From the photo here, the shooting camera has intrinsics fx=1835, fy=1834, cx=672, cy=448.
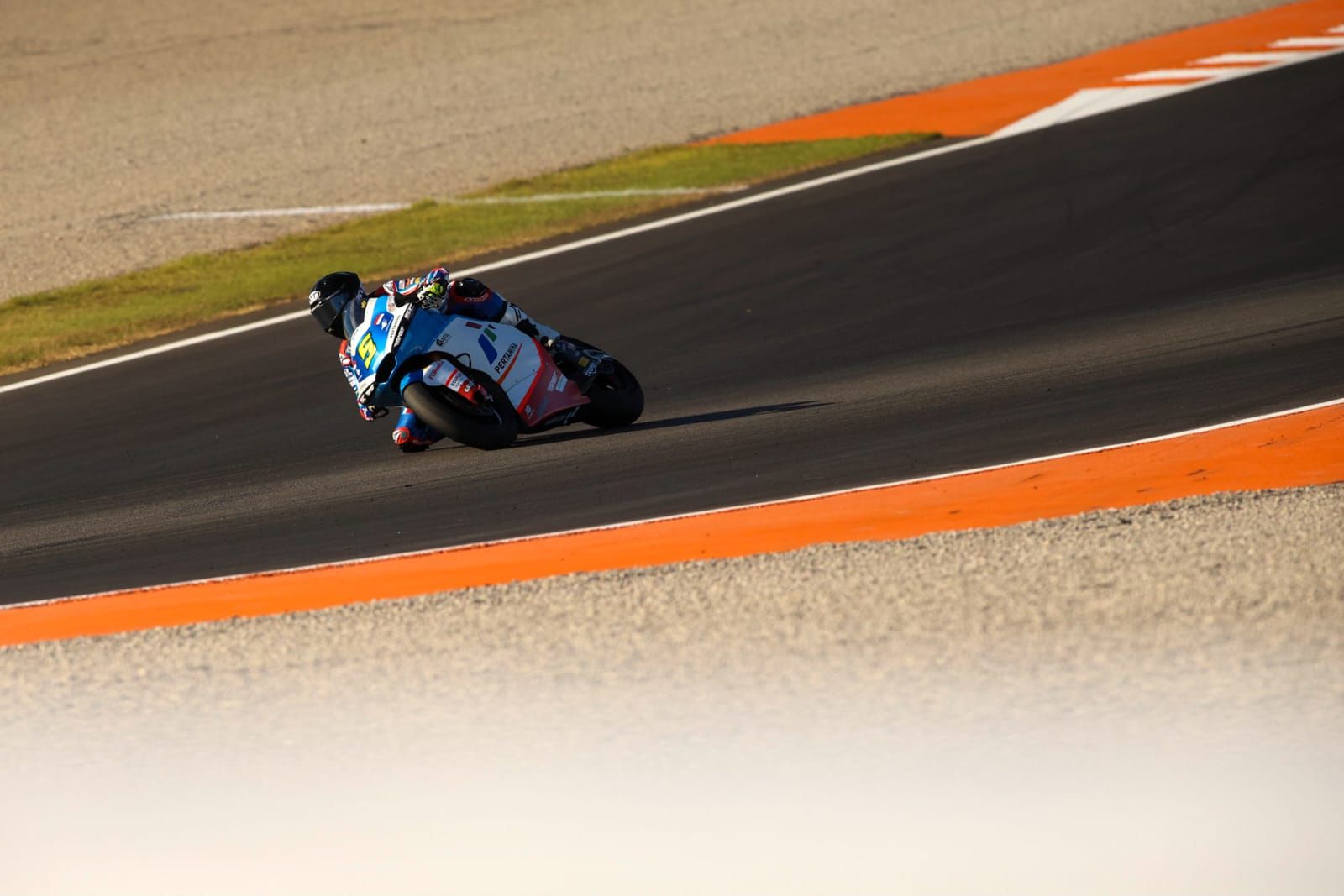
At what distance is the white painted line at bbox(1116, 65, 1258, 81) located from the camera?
2278 centimetres

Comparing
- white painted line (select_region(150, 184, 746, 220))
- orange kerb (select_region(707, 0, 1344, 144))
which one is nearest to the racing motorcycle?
white painted line (select_region(150, 184, 746, 220))

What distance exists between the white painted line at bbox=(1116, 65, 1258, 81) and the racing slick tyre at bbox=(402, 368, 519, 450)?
14.3m

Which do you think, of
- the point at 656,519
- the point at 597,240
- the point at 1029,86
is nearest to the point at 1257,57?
the point at 1029,86

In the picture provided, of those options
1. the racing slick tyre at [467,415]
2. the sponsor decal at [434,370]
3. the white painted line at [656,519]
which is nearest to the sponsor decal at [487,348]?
the racing slick tyre at [467,415]

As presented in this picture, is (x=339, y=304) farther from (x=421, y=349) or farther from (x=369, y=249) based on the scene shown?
(x=369, y=249)

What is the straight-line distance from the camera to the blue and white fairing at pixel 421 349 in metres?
10.8

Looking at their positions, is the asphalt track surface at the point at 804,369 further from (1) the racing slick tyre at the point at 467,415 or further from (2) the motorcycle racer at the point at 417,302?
(2) the motorcycle racer at the point at 417,302

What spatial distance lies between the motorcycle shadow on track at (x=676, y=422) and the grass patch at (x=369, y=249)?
6.01 metres

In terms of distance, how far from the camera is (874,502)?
988 cm

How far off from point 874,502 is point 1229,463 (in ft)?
6.42

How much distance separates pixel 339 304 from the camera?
11031 millimetres

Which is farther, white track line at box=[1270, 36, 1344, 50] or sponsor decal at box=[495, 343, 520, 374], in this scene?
white track line at box=[1270, 36, 1344, 50]

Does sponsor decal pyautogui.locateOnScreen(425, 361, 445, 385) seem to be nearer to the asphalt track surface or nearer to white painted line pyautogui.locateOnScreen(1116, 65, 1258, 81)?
the asphalt track surface

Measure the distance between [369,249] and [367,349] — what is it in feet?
27.9
